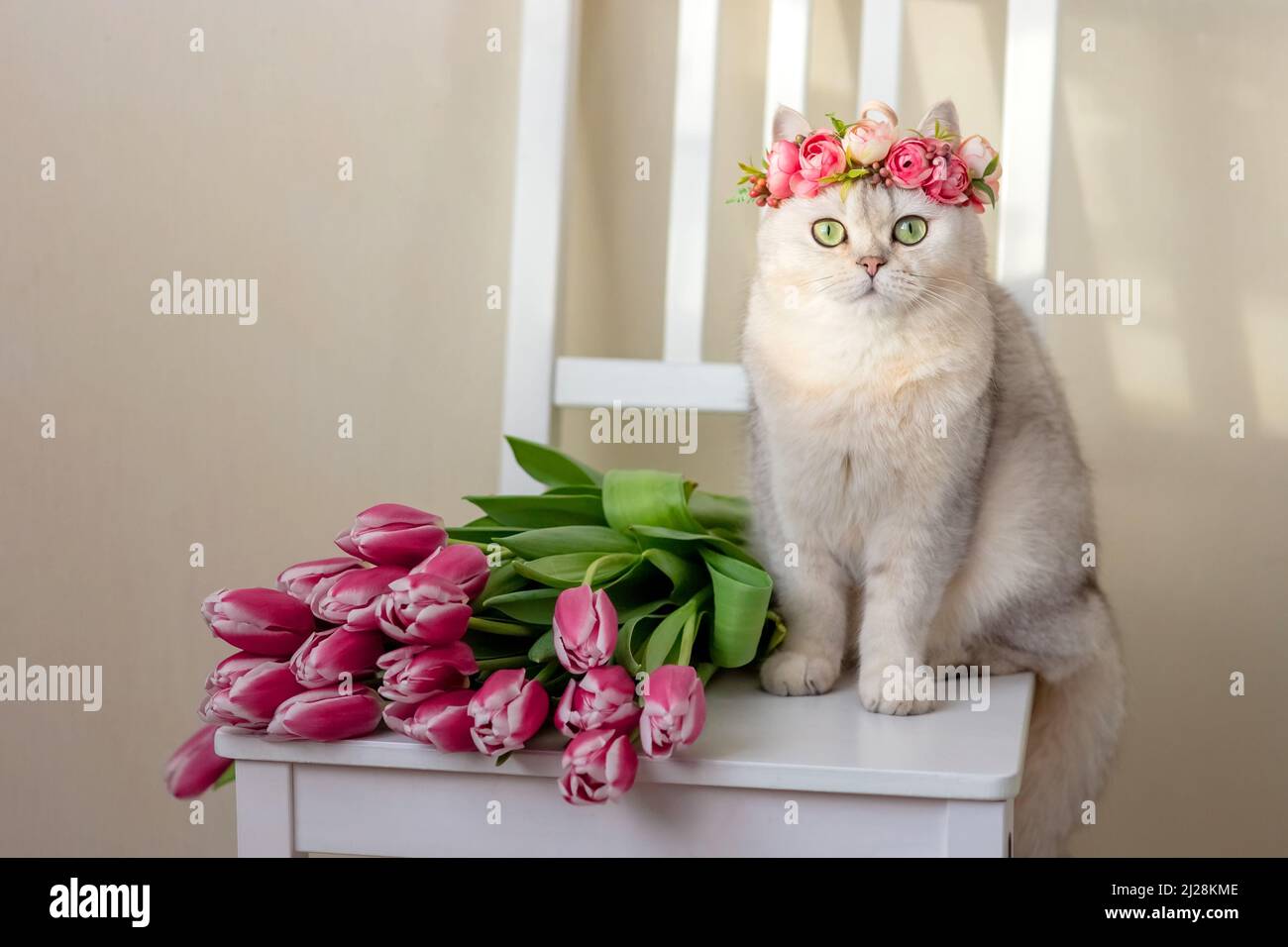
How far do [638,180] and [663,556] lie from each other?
0.67 m

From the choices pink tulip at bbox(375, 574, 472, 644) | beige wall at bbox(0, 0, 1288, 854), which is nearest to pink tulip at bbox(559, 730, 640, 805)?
pink tulip at bbox(375, 574, 472, 644)

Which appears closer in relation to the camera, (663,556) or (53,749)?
(663,556)

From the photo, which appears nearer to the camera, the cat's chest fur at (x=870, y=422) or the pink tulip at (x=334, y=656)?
the pink tulip at (x=334, y=656)

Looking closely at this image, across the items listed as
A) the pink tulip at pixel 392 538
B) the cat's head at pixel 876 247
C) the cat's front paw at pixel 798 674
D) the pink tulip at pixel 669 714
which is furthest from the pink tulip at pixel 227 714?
the cat's head at pixel 876 247

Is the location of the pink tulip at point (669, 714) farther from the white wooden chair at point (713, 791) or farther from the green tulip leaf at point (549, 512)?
the green tulip leaf at point (549, 512)

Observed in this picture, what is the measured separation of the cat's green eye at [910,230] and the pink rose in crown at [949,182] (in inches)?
0.7

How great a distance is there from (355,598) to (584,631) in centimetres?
14

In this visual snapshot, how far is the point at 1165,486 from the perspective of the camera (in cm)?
131

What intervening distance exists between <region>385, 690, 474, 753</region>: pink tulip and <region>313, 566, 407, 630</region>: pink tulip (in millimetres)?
54

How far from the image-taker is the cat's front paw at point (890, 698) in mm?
768

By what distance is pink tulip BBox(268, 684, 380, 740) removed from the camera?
2.10 feet

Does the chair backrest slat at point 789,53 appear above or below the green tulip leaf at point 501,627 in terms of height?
above

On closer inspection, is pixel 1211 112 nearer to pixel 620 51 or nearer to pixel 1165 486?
pixel 1165 486

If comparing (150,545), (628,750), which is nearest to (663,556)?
(628,750)
